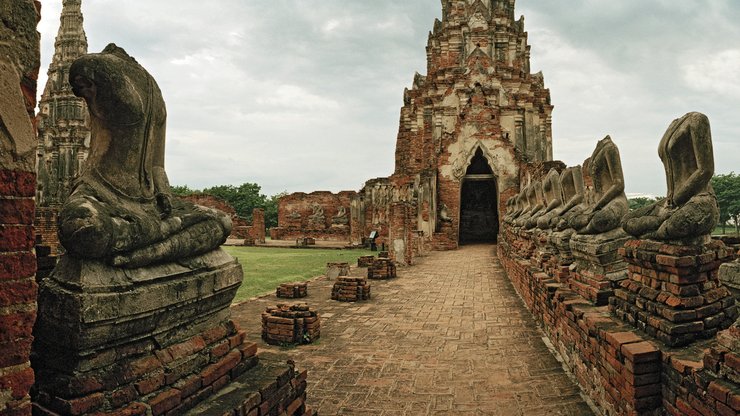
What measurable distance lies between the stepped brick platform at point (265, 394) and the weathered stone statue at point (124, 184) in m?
0.92

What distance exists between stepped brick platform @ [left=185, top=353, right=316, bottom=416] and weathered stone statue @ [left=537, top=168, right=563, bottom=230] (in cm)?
512

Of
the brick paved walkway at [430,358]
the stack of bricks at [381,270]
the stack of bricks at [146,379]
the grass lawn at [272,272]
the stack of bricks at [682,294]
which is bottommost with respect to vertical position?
the brick paved walkway at [430,358]

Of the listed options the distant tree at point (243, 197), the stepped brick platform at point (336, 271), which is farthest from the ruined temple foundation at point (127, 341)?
the distant tree at point (243, 197)

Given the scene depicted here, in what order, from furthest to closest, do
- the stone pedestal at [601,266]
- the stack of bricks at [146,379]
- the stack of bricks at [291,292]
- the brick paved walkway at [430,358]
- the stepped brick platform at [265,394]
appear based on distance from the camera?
the stack of bricks at [291,292], the stone pedestal at [601,266], the brick paved walkway at [430,358], the stepped brick platform at [265,394], the stack of bricks at [146,379]

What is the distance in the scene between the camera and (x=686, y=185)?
3672 millimetres

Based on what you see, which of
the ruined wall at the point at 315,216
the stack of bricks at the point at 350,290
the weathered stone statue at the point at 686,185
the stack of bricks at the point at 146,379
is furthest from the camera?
the ruined wall at the point at 315,216

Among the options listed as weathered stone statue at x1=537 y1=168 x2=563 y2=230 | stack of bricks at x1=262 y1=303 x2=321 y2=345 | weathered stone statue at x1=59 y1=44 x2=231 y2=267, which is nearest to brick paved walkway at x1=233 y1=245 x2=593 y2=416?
Answer: stack of bricks at x1=262 y1=303 x2=321 y2=345

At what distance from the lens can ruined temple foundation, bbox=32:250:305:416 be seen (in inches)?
95.0

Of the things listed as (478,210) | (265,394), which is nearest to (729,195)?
(478,210)

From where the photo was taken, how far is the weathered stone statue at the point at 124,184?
2.59m

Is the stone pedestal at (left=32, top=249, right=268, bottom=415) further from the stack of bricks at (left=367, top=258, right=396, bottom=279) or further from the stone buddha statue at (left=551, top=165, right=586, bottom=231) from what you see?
the stack of bricks at (left=367, top=258, right=396, bottom=279)

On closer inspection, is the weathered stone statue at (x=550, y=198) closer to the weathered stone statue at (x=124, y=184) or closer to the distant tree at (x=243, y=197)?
the weathered stone statue at (x=124, y=184)

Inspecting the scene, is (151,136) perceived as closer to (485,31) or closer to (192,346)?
(192,346)

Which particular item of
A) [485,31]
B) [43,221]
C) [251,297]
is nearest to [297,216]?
[485,31]
